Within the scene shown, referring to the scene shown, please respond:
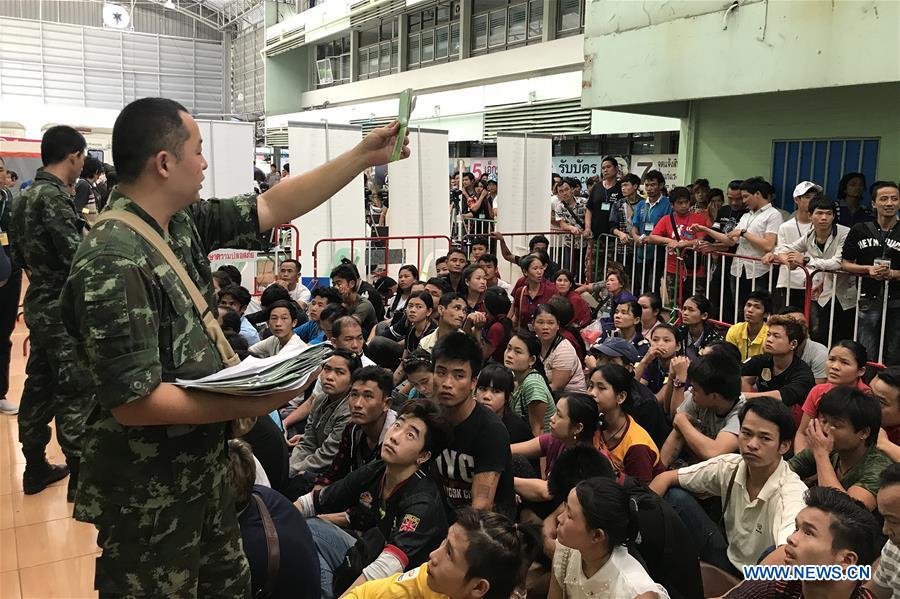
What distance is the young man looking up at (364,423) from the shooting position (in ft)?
10.5

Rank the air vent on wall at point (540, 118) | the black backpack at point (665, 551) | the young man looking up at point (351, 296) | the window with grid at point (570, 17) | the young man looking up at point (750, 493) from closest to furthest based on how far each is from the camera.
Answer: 1. the black backpack at point (665, 551)
2. the young man looking up at point (750, 493)
3. the young man looking up at point (351, 296)
4. the air vent on wall at point (540, 118)
5. the window with grid at point (570, 17)

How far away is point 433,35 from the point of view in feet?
52.0

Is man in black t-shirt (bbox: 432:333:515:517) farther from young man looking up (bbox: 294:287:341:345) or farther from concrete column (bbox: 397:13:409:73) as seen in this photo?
concrete column (bbox: 397:13:409:73)

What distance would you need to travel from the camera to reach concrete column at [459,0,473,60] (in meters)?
14.4

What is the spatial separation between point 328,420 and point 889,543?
2.39m

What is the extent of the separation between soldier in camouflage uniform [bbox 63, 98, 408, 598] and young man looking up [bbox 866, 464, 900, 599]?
6.03ft

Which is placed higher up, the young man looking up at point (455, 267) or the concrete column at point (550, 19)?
the concrete column at point (550, 19)

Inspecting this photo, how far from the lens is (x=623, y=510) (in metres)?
2.22

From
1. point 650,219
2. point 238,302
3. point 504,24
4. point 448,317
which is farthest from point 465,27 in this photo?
point 448,317

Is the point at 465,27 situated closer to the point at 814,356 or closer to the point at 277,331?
the point at 277,331

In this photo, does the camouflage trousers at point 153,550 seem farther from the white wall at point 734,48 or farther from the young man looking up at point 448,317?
the white wall at point 734,48

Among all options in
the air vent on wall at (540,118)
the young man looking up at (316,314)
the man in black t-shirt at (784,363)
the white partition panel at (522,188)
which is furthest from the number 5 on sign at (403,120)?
the air vent on wall at (540,118)

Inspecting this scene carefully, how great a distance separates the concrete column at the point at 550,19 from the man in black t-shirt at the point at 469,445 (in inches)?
411

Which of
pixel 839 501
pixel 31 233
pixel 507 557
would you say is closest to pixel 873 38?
pixel 839 501
